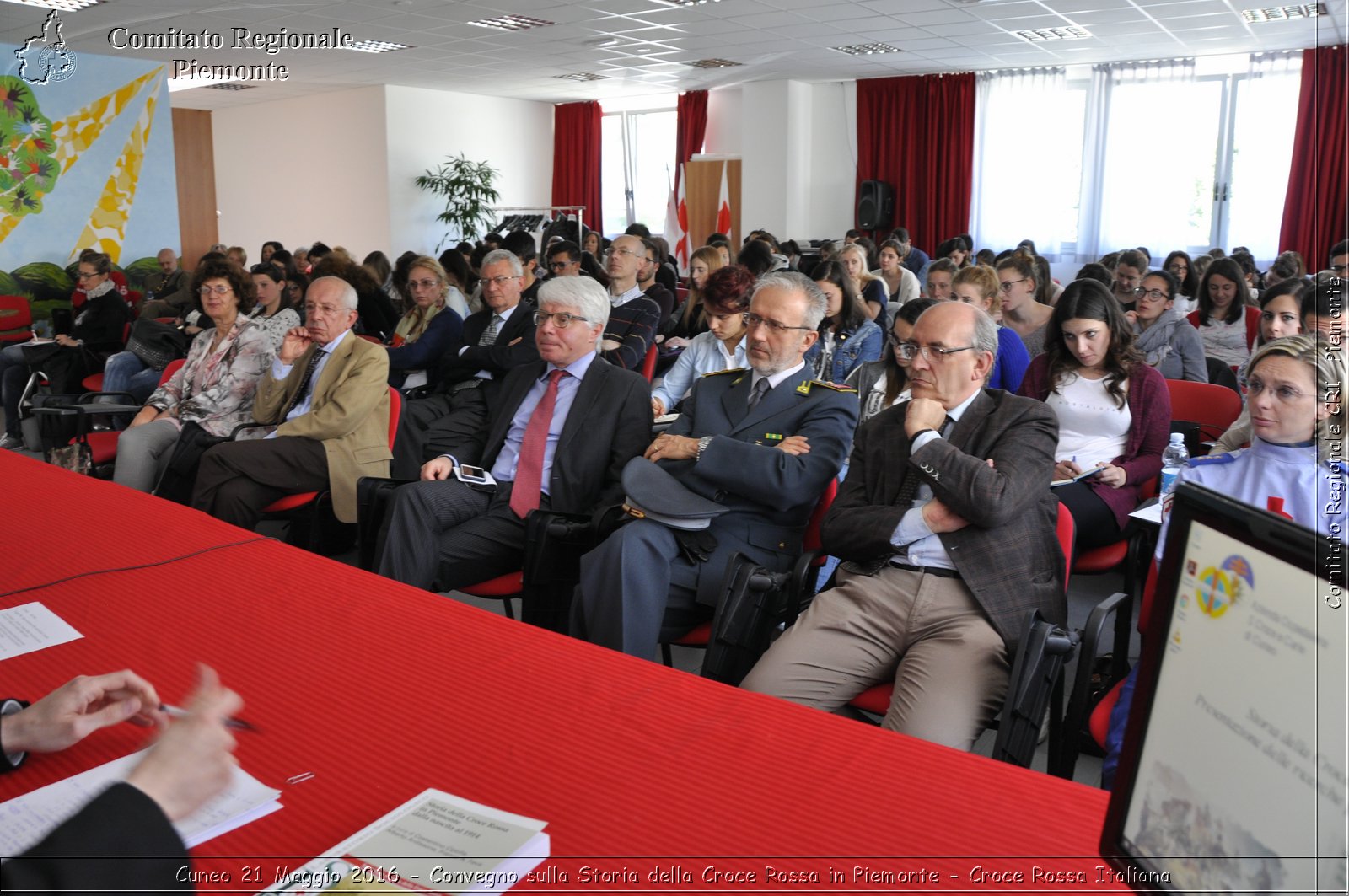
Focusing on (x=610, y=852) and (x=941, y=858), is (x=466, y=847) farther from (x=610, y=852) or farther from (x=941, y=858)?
(x=941, y=858)

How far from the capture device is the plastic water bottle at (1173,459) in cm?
298

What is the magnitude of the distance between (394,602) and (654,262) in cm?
A: 541

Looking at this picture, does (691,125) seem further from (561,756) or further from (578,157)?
(561,756)

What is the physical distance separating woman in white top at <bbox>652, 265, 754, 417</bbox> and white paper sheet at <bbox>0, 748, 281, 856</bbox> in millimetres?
3138

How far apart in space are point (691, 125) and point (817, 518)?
1205 cm

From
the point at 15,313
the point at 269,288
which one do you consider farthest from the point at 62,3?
the point at 269,288

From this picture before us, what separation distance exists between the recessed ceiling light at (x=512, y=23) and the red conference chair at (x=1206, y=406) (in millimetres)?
6944

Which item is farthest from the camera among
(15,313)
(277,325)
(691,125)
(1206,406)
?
(691,125)

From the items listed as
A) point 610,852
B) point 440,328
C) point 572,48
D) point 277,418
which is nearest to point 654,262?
point 440,328

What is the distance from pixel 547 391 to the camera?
10.8ft

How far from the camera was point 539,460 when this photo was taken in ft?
10.4

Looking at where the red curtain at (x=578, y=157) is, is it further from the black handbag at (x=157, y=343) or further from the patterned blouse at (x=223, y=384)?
the patterned blouse at (x=223, y=384)

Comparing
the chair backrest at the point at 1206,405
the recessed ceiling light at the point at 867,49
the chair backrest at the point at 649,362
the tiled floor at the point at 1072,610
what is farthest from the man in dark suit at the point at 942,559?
the recessed ceiling light at the point at 867,49

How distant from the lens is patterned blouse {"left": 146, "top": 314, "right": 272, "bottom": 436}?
14.3 ft
